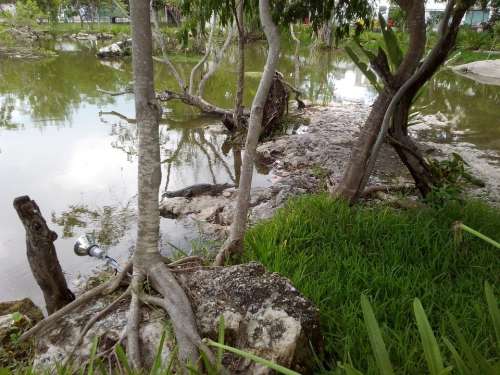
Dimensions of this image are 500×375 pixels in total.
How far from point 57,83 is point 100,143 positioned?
603cm

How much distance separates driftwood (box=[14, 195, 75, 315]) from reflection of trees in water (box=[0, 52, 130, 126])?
20.4 ft

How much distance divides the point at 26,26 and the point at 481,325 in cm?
2400

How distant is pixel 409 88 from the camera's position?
3.50 metres

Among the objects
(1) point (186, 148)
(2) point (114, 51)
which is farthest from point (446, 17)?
(2) point (114, 51)

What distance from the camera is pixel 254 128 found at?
8.82 feet

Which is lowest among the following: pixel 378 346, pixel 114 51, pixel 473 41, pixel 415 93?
pixel 378 346

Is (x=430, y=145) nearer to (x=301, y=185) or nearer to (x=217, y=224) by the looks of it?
(x=301, y=185)

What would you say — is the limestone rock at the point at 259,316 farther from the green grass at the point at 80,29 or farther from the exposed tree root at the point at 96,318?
the green grass at the point at 80,29

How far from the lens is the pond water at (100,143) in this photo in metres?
4.12

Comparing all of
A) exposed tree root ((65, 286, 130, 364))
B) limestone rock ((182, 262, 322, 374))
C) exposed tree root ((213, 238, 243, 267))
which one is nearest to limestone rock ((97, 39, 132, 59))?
exposed tree root ((213, 238, 243, 267))

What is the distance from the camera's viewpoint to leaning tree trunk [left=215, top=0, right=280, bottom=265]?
2.61 meters

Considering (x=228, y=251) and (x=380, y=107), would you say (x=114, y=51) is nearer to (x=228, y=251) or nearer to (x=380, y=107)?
(x=380, y=107)

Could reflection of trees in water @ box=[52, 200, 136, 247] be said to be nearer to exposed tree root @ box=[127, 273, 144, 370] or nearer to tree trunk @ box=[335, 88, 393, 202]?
exposed tree root @ box=[127, 273, 144, 370]

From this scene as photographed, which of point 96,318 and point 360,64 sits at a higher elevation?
point 360,64
